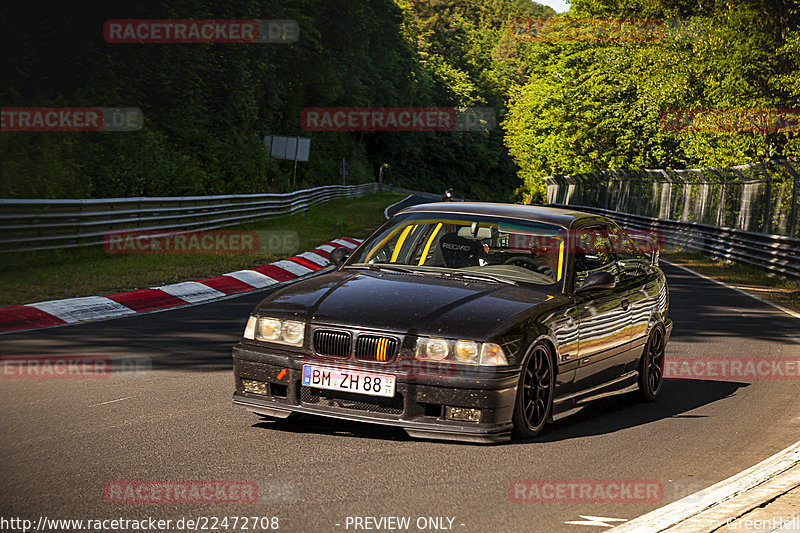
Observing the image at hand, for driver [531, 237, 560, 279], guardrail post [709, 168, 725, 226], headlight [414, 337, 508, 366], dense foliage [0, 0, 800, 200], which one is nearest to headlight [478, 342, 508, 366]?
headlight [414, 337, 508, 366]

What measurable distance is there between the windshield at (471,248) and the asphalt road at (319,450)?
3.70 feet

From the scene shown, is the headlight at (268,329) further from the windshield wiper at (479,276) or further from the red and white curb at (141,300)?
the red and white curb at (141,300)

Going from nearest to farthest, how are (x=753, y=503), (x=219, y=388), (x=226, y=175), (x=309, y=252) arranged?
(x=753, y=503) → (x=219, y=388) → (x=309, y=252) → (x=226, y=175)

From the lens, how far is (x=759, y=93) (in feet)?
129

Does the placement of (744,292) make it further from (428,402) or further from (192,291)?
(428,402)

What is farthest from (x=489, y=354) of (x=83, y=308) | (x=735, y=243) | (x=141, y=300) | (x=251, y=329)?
(x=735, y=243)

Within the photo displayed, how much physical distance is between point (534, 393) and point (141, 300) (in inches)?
315

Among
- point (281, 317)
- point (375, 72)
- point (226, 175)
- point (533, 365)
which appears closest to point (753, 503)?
point (533, 365)

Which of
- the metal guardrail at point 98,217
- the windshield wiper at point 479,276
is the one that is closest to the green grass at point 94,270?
the metal guardrail at point 98,217

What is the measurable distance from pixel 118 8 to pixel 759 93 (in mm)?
23086

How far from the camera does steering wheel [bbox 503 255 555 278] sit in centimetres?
734

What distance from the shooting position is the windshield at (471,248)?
289 inches

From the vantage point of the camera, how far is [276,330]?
645cm

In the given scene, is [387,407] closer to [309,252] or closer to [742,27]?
[309,252]
